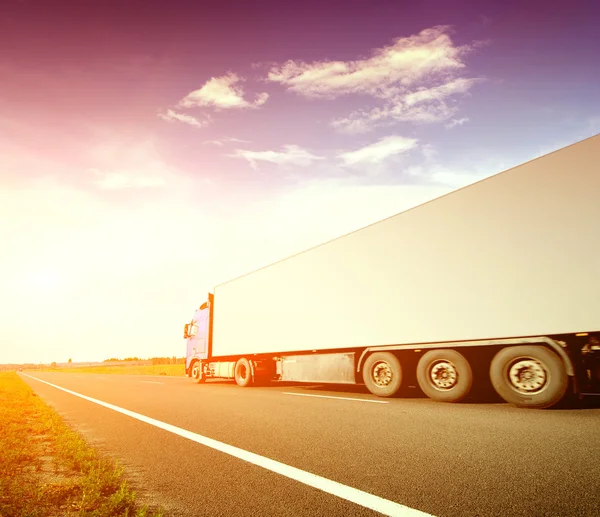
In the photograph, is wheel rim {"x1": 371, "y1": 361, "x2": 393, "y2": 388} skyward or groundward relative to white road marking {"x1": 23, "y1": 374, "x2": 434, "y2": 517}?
skyward

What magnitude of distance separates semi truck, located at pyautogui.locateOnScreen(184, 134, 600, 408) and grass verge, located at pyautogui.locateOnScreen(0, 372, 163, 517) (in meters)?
6.59

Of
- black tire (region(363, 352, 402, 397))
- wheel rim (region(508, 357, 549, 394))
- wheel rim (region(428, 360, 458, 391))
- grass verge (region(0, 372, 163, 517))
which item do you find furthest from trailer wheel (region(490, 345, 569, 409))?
grass verge (region(0, 372, 163, 517))

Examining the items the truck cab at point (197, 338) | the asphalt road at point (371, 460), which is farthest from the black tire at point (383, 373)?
the truck cab at point (197, 338)

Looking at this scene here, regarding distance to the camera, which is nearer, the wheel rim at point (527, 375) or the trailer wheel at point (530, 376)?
the trailer wheel at point (530, 376)

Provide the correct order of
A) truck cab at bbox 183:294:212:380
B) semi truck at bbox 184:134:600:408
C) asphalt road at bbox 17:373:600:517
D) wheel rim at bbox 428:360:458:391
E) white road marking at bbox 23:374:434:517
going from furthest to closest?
truck cab at bbox 183:294:212:380
wheel rim at bbox 428:360:458:391
semi truck at bbox 184:134:600:408
asphalt road at bbox 17:373:600:517
white road marking at bbox 23:374:434:517

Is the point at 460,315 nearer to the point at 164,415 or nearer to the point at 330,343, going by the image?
the point at 330,343

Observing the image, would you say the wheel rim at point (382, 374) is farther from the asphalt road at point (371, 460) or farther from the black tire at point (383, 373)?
the asphalt road at point (371, 460)

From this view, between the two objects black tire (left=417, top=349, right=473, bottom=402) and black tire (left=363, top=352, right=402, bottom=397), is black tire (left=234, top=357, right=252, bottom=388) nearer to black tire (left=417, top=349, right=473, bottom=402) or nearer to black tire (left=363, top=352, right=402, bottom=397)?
black tire (left=363, top=352, right=402, bottom=397)

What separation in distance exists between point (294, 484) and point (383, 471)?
2.85 feet

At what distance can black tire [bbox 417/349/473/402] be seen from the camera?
862 centimetres

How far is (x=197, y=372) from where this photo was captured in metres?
19.0

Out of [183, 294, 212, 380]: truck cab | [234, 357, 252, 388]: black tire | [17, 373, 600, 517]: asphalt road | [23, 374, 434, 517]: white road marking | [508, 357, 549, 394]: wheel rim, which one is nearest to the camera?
[23, 374, 434, 517]: white road marking

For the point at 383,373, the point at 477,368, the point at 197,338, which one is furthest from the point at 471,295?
the point at 197,338

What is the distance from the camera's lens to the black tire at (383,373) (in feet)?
32.3
